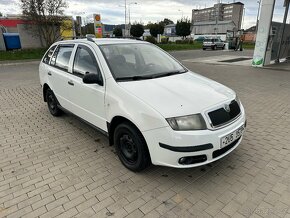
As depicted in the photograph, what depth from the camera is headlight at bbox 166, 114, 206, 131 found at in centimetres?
251

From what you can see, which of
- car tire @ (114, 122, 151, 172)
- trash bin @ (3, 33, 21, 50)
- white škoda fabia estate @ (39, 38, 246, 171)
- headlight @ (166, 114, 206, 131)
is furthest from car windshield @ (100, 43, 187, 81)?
trash bin @ (3, 33, 21, 50)

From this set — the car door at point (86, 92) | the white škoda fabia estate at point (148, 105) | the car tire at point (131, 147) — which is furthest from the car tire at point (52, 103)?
the car tire at point (131, 147)

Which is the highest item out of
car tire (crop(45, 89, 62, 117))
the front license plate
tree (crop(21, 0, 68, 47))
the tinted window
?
tree (crop(21, 0, 68, 47))

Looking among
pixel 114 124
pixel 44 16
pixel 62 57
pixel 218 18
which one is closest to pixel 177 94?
pixel 114 124

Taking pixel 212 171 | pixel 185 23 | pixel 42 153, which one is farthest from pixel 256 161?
pixel 185 23

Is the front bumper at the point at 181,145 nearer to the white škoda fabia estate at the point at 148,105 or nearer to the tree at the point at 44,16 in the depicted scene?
the white škoda fabia estate at the point at 148,105

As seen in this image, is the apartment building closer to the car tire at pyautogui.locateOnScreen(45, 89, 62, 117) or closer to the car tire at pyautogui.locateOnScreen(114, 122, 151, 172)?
the car tire at pyautogui.locateOnScreen(45, 89, 62, 117)

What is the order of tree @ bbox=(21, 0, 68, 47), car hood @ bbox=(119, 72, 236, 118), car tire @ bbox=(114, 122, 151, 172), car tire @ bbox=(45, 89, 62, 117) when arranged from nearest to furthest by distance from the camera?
1. car hood @ bbox=(119, 72, 236, 118)
2. car tire @ bbox=(114, 122, 151, 172)
3. car tire @ bbox=(45, 89, 62, 117)
4. tree @ bbox=(21, 0, 68, 47)

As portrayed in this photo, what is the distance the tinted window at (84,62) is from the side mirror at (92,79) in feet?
0.45

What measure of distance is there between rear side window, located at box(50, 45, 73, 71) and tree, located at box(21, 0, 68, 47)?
1782 centimetres

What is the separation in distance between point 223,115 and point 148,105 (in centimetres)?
95

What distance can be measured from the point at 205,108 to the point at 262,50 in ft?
39.7

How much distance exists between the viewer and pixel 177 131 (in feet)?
8.17

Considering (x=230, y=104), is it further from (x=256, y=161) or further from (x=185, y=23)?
(x=185, y=23)
